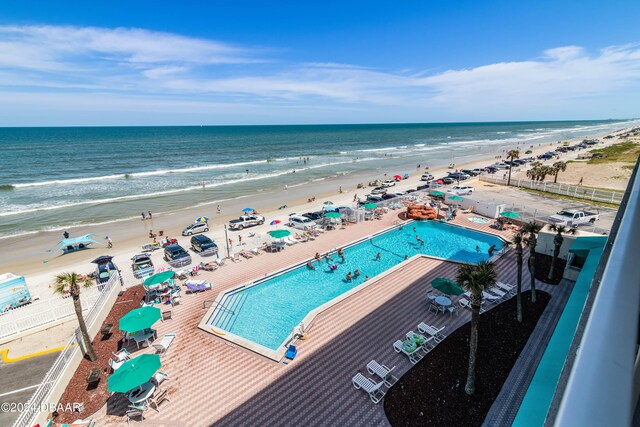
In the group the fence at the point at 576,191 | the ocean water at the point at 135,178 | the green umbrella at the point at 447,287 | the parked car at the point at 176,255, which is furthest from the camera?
the ocean water at the point at 135,178

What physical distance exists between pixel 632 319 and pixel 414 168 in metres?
72.0

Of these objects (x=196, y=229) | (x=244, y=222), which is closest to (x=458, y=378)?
(x=244, y=222)

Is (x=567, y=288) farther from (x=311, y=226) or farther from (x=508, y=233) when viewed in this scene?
(x=311, y=226)

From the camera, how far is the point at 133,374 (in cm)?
1135

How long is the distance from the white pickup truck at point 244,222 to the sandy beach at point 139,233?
36.1 inches

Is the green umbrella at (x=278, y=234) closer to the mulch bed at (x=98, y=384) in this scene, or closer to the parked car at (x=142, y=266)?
the parked car at (x=142, y=266)

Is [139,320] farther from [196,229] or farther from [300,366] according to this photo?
[196,229]

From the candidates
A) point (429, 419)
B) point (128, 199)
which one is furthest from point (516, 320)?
point (128, 199)

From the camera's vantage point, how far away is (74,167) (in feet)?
232

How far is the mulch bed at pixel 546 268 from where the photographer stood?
18.0 meters

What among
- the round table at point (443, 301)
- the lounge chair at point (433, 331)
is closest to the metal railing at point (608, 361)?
the lounge chair at point (433, 331)

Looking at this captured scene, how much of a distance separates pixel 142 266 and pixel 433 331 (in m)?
19.2

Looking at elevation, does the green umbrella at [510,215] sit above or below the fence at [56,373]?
above

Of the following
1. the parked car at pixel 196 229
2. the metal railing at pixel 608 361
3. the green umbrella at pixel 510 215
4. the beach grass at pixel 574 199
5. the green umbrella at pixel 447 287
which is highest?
the metal railing at pixel 608 361
